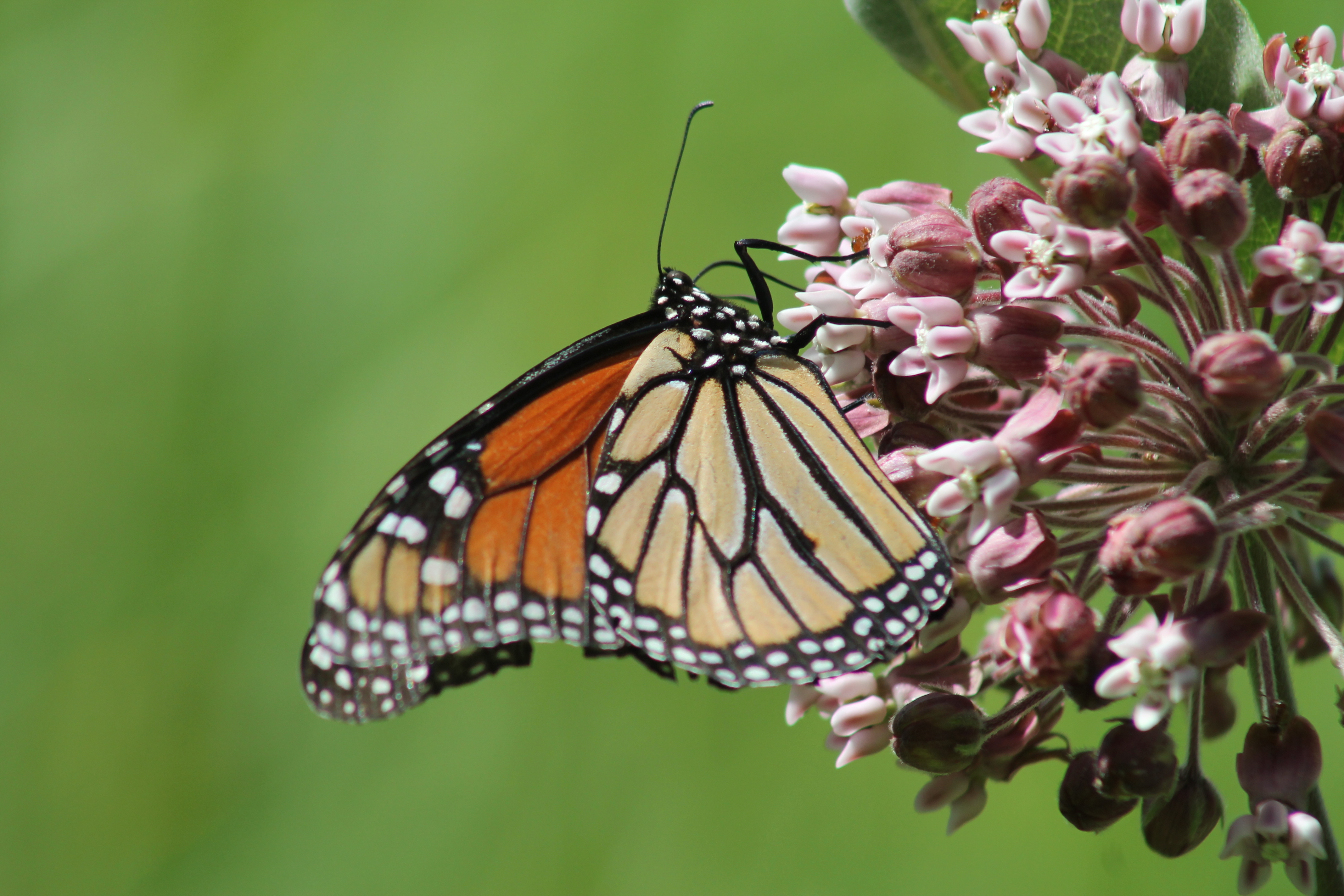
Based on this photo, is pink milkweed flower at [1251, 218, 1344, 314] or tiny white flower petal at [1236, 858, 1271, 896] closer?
pink milkweed flower at [1251, 218, 1344, 314]

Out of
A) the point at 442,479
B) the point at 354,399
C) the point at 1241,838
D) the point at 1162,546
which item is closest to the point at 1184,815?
the point at 1241,838

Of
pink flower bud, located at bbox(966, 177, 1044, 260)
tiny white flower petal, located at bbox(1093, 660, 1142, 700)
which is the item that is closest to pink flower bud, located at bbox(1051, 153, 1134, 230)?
pink flower bud, located at bbox(966, 177, 1044, 260)

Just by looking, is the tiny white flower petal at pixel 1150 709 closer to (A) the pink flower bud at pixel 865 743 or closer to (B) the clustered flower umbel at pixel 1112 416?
(B) the clustered flower umbel at pixel 1112 416

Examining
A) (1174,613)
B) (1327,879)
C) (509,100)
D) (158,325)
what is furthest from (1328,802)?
(158,325)

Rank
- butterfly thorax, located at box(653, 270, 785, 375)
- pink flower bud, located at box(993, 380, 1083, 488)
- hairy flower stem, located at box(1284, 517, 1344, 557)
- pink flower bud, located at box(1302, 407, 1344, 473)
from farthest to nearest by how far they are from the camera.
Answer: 1. butterfly thorax, located at box(653, 270, 785, 375)
2. hairy flower stem, located at box(1284, 517, 1344, 557)
3. pink flower bud, located at box(993, 380, 1083, 488)
4. pink flower bud, located at box(1302, 407, 1344, 473)

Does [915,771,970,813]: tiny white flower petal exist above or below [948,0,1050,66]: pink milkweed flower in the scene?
below

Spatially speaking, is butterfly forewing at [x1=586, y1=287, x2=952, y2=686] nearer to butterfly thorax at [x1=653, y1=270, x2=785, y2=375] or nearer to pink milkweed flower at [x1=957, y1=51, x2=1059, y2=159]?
butterfly thorax at [x1=653, y1=270, x2=785, y2=375]

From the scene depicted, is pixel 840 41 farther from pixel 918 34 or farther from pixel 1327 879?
pixel 1327 879
